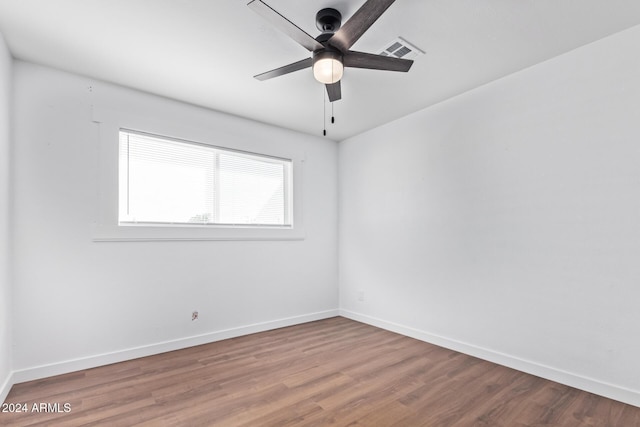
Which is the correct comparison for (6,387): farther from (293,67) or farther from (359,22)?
(359,22)

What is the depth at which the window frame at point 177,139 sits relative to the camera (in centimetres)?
290

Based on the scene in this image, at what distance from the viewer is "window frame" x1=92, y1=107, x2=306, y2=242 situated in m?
2.90

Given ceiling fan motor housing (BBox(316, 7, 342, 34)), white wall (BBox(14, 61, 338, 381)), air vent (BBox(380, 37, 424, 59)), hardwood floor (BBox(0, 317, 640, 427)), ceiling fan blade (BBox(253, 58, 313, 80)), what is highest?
air vent (BBox(380, 37, 424, 59))

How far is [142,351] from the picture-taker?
119 inches

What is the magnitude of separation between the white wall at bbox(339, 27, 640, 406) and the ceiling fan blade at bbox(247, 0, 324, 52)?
6.44 feet

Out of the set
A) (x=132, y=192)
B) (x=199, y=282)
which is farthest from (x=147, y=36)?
(x=199, y=282)

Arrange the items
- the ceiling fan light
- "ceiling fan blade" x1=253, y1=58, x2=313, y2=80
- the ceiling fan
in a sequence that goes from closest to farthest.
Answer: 1. the ceiling fan
2. the ceiling fan light
3. "ceiling fan blade" x1=253, y1=58, x2=313, y2=80

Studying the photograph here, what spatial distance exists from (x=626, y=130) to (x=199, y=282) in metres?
3.87

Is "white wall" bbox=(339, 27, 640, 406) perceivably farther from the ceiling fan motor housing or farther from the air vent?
the ceiling fan motor housing

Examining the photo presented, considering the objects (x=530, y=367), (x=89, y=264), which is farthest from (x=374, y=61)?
(x=89, y=264)

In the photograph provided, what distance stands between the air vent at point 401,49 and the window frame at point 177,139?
1.99 metres

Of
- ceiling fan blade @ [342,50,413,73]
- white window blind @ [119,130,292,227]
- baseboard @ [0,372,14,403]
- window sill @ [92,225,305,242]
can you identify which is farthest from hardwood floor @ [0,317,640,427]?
ceiling fan blade @ [342,50,413,73]

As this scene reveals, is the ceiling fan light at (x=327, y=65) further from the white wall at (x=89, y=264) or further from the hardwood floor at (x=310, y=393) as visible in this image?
the hardwood floor at (x=310, y=393)

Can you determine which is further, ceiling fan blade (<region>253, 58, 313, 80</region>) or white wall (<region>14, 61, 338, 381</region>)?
white wall (<region>14, 61, 338, 381</region>)
